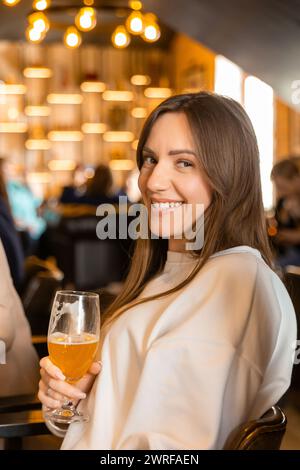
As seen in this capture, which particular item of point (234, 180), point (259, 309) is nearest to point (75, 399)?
point (259, 309)

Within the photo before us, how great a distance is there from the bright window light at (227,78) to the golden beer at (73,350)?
9070 millimetres

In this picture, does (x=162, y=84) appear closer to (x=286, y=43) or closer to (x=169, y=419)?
(x=286, y=43)

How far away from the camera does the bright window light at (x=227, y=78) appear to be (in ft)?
33.3

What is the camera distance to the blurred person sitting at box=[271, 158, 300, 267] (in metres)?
5.17

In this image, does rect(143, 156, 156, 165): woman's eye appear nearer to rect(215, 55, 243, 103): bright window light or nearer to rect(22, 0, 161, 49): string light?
rect(22, 0, 161, 49): string light

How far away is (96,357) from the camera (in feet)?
4.94

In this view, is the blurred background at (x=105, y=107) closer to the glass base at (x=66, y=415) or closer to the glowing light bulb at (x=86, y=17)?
the glowing light bulb at (x=86, y=17)

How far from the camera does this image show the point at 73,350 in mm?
1333

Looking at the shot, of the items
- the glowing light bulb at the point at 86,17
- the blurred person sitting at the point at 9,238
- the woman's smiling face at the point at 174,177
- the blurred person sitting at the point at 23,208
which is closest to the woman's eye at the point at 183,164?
the woman's smiling face at the point at 174,177

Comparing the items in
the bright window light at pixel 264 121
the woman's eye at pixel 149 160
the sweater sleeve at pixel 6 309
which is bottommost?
the sweater sleeve at pixel 6 309

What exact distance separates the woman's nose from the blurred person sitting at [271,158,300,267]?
143 inches

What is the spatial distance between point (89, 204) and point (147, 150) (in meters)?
5.98

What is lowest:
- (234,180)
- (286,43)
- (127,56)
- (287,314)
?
(287,314)

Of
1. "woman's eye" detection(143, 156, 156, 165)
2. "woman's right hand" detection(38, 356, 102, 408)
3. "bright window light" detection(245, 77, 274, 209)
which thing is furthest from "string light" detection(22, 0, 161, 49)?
"bright window light" detection(245, 77, 274, 209)
